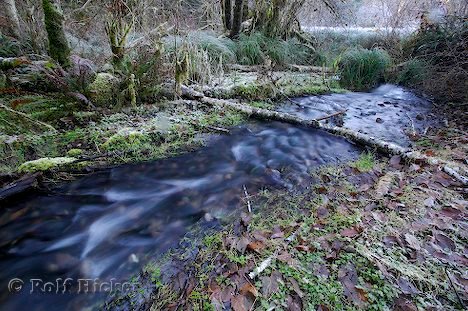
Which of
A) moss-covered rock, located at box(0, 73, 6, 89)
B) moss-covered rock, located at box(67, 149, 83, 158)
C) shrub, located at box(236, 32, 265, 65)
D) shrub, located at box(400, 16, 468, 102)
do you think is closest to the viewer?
moss-covered rock, located at box(67, 149, 83, 158)

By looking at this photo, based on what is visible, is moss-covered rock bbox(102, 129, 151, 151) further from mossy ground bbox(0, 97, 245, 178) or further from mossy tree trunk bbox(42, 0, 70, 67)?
mossy tree trunk bbox(42, 0, 70, 67)

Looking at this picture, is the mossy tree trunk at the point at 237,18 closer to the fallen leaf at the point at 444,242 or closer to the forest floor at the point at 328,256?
the forest floor at the point at 328,256

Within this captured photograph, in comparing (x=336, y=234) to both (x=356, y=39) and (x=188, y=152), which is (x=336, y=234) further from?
(x=356, y=39)

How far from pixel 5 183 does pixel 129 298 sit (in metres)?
1.93

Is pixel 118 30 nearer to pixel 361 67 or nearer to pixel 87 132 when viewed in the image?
pixel 87 132

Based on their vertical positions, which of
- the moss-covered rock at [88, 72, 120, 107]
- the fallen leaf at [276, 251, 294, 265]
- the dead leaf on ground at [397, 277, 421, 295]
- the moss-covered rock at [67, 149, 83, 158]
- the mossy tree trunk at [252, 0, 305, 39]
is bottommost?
the dead leaf on ground at [397, 277, 421, 295]

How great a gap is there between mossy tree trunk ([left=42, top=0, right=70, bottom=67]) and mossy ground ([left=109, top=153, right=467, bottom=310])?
4.26 meters

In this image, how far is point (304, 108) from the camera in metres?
6.05

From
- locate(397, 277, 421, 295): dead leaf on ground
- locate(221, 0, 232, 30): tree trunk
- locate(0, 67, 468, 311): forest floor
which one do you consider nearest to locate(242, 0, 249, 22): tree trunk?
locate(221, 0, 232, 30): tree trunk

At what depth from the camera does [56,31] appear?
4.71 metres

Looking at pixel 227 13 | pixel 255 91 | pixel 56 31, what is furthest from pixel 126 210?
pixel 227 13

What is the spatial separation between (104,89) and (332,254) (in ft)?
13.2

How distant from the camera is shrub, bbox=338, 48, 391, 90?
779cm

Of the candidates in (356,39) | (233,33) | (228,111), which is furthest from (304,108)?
(356,39)
